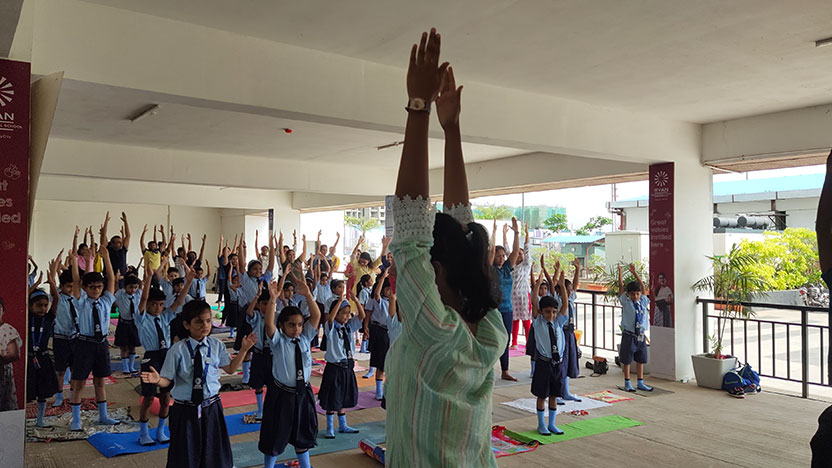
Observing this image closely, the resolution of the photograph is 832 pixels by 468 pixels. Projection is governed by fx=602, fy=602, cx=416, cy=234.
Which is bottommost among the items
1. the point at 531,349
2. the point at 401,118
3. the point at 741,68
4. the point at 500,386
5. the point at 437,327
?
the point at 500,386

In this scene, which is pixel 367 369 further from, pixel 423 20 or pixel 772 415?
pixel 423 20

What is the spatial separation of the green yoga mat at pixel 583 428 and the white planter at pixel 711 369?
1.98 metres

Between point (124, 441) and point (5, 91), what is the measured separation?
329 centimetres

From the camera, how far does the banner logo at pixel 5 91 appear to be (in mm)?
3496

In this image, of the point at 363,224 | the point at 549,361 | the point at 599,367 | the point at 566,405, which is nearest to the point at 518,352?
the point at 599,367

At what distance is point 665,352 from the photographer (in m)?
8.04

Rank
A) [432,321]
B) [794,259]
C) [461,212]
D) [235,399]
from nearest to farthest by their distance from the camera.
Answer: [432,321] → [461,212] → [235,399] → [794,259]

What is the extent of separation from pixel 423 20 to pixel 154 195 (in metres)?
13.0

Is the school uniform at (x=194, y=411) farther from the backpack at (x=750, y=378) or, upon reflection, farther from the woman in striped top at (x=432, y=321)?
the backpack at (x=750, y=378)

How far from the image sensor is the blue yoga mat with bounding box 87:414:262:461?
5.14 meters

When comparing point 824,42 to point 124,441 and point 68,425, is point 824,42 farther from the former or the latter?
point 68,425

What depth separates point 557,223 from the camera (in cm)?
3106

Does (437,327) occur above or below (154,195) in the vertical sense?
below

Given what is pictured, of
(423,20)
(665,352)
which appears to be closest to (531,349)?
(665,352)
